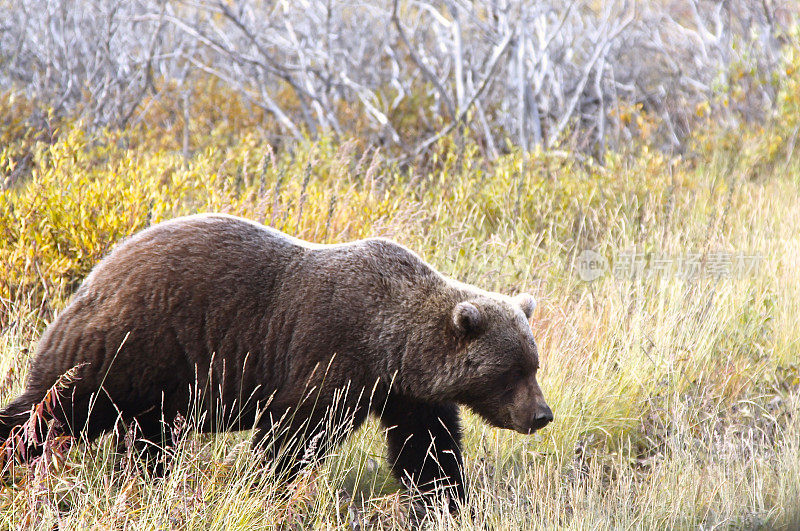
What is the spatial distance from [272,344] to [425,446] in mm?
883

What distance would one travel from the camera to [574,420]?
462 cm

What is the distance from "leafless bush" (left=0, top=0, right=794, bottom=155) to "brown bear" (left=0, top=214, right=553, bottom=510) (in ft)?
16.3

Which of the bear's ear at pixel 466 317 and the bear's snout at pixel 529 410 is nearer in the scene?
the bear's ear at pixel 466 317

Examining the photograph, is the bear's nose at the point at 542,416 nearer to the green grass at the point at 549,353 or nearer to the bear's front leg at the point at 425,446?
the green grass at the point at 549,353

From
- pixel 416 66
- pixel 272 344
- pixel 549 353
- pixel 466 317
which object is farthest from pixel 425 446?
pixel 416 66

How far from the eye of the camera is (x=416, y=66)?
12438 mm

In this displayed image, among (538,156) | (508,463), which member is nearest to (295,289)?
(508,463)

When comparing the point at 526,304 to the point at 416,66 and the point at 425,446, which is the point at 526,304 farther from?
the point at 416,66

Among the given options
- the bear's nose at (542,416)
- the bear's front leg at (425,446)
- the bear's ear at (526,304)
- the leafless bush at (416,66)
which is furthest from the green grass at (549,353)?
the leafless bush at (416,66)

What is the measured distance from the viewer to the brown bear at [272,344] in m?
3.44

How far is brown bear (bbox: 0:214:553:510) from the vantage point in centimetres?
344

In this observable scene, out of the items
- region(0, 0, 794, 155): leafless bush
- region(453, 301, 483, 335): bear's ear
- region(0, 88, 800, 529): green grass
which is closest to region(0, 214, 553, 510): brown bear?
region(453, 301, 483, 335): bear's ear

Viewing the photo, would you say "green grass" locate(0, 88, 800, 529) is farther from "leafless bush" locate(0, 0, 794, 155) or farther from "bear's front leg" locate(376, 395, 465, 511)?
"leafless bush" locate(0, 0, 794, 155)

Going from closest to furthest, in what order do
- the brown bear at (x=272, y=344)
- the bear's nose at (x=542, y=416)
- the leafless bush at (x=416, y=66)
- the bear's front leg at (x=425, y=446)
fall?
the brown bear at (x=272, y=344) → the bear's nose at (x=542, y=416) → the bear's front leg at (x=425, y=446) → the leafless bush at (x=416, y=66)
